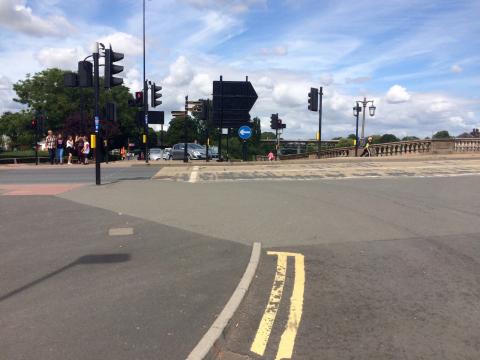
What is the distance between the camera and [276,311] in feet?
16.2

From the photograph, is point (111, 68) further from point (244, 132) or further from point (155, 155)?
point (155, 155)

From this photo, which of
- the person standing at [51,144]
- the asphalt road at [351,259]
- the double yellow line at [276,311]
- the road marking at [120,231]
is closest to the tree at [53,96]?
the person standing at [51,144]

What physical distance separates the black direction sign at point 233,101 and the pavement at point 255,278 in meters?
16.7

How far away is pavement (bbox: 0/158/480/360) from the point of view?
423cm

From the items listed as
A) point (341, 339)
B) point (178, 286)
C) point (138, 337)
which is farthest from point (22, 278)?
point (341, 339)

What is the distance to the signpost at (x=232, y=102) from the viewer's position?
28078mm

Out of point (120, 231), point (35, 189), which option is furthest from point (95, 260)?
point (35, 189)

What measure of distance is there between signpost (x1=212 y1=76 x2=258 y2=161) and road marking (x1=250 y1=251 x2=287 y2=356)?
22.2 metres

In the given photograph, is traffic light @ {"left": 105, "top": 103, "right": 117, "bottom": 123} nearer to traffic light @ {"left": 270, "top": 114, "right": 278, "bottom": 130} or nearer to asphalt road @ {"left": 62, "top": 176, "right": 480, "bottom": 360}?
asphalt road @ {"left": 62, "top": 176, "right": 480, "bottom": 360}

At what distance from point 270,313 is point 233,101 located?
24142 mm

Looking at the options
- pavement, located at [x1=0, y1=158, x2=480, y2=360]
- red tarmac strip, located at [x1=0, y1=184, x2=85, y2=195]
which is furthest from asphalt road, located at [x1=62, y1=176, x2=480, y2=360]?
red tarmac strip, located at [x1=0, y1=184, x2=85, y2=195]

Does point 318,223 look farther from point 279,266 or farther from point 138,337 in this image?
point 138,337

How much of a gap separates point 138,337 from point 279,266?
265cm

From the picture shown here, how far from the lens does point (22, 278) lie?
5.92m
